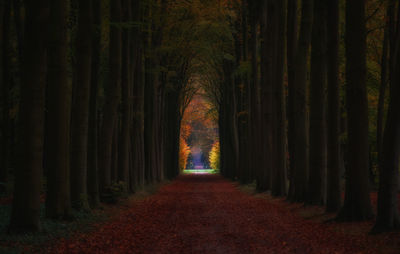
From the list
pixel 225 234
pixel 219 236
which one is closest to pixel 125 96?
pixel 225 234

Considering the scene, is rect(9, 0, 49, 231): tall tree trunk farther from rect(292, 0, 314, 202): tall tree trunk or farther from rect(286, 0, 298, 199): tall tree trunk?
rect(286, 0, 298, 199): tall tree trunk

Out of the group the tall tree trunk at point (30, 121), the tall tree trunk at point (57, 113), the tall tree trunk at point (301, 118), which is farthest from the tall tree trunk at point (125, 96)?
the tall tree trunk at point (30, 121)

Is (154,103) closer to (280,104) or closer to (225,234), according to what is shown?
(280,104)

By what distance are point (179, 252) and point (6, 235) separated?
3.57 metres

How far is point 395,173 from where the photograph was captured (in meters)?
10.4

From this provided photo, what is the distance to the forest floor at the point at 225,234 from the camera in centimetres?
949

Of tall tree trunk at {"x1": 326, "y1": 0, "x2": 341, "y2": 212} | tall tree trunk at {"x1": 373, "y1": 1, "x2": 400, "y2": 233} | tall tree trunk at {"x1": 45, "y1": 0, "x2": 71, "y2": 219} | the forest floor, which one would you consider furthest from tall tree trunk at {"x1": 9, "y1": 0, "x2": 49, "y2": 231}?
tall tree trunk at {"x1": 326, "y1": 0, "x2": 341, "y2": 212}

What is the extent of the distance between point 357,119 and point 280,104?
952 centimetres

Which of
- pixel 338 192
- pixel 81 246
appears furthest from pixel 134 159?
pixel 81 246

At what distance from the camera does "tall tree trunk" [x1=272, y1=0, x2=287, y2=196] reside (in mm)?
21172

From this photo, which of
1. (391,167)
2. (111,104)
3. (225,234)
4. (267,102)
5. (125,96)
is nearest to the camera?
(391,167)

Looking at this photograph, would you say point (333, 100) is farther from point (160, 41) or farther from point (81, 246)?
point (160, 41)

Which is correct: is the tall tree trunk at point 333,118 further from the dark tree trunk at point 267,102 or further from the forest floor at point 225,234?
the dark tree trunk at point 267,102

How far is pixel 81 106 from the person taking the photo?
565 inches
